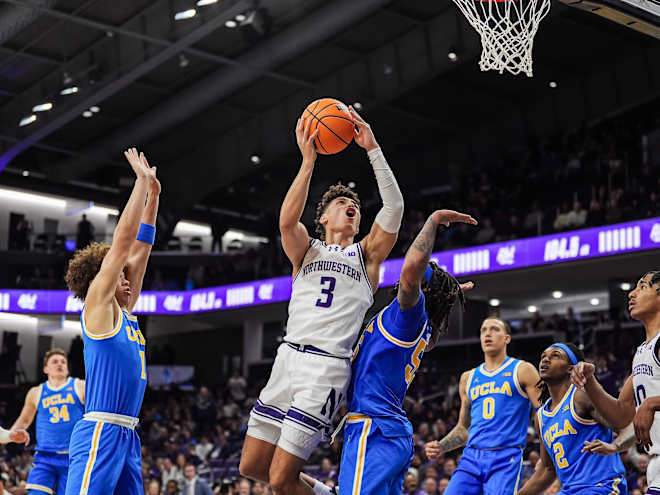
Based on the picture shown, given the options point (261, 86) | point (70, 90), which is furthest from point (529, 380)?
point (261, 86)

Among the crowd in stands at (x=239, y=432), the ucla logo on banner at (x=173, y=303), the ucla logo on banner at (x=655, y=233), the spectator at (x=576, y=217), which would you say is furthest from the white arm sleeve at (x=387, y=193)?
the ucla logo on banner at (x=173, y=303)

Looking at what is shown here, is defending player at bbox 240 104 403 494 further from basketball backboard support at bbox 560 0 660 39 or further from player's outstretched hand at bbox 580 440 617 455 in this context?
basketball backboard support at bbox 560 0 660 39

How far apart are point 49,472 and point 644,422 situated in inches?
219

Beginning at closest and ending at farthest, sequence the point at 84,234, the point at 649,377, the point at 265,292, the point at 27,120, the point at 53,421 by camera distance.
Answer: the point at 649,377
the point at 53,421
the point at 27,120
the point at 265,292
the point at 84,234

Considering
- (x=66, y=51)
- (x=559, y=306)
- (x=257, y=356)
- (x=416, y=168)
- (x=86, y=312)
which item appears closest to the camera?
(x=86, y=312)

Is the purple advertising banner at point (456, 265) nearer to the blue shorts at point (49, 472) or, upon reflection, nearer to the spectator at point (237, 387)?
the spectator at point (237, 387)

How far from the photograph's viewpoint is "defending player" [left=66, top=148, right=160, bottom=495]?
16.4ft

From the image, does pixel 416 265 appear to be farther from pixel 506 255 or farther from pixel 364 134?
pixel 506 255

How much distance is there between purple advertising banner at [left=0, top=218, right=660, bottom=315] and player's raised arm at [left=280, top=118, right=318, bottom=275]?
443 inches

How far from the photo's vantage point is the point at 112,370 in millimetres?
5148

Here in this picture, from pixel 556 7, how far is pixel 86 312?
16.9 metres

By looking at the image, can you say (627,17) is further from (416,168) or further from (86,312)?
(416,168)

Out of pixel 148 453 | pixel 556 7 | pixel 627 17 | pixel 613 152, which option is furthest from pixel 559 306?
pixel 627 17

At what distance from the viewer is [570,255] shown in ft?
63.4
